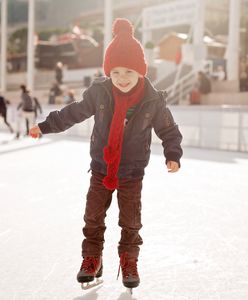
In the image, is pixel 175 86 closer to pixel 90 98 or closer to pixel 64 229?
pixel 64 229

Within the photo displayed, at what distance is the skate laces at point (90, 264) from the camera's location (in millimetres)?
2797

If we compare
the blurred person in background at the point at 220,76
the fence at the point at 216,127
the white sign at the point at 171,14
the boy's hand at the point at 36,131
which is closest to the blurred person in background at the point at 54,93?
the white sign at the point at 171,14

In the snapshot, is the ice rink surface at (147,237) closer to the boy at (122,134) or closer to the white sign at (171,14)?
the boy at (122,134)

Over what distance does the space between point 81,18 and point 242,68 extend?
47.0 metres

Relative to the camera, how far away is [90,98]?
2.78 m

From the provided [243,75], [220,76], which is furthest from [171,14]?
[243,75]

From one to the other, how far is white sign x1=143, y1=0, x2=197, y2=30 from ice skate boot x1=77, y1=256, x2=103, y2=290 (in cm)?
1746

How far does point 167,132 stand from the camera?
2.81m

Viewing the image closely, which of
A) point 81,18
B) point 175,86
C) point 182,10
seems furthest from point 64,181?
point 81,18

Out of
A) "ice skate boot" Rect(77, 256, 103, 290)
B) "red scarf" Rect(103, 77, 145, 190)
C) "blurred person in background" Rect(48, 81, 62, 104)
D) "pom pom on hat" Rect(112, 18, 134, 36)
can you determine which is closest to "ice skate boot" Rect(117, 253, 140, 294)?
"ice skate boot" Rect(77, 256, 103, 290)

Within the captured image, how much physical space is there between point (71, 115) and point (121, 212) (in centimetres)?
54

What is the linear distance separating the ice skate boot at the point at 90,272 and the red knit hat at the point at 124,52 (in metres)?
0.91

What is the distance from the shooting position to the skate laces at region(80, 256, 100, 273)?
9.18ft

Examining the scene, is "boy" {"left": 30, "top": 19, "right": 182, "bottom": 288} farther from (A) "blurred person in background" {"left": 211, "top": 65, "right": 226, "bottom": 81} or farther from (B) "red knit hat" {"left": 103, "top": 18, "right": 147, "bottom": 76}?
(A) "blurred person in background" {"left": 211, "top": 65, "right": 226, "bottom": 81}
